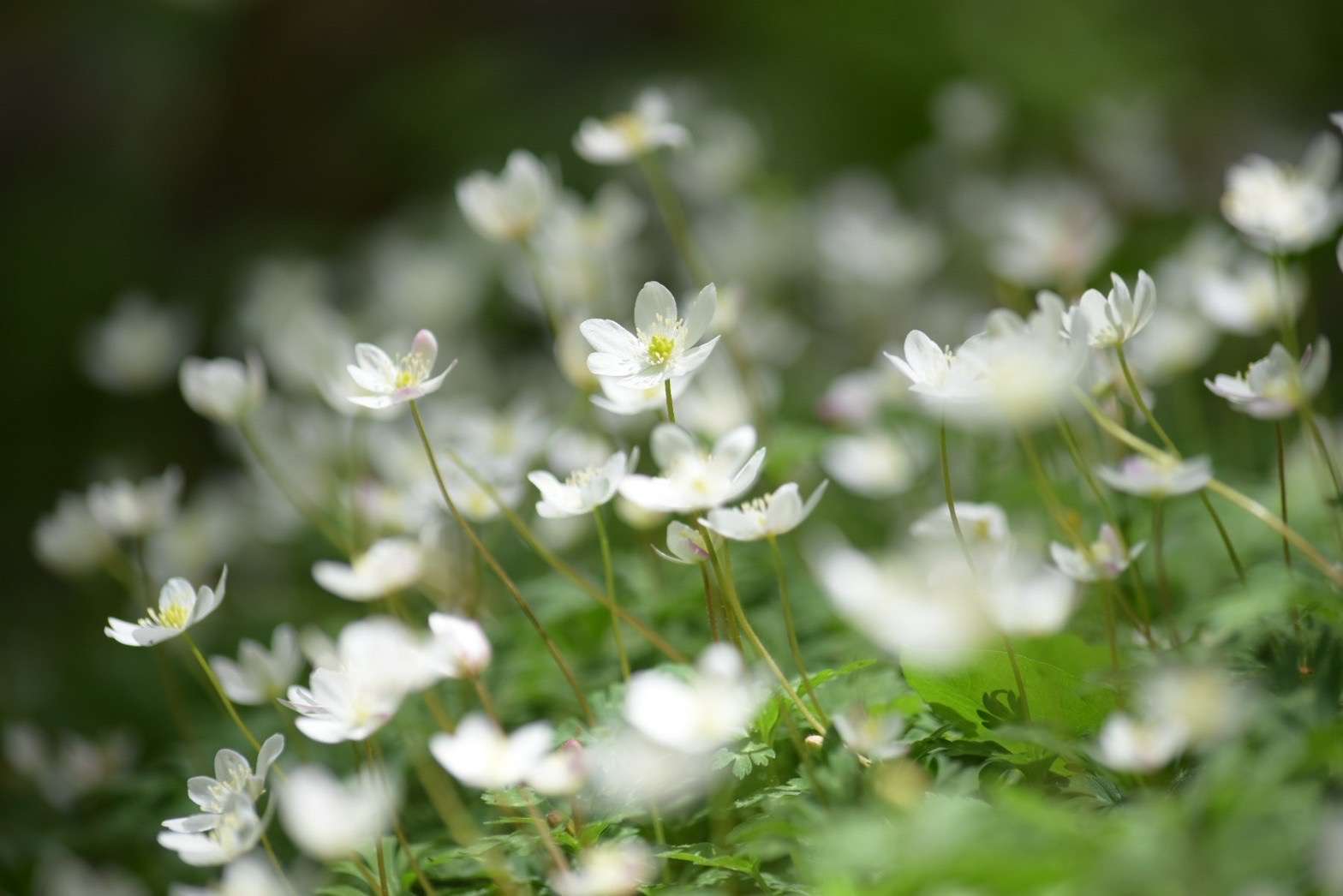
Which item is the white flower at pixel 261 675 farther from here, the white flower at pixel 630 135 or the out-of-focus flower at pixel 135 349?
the out-of-focus flower at pixel 135 349

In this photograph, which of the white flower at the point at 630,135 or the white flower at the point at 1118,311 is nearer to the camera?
the white flower at the point at 1118,311

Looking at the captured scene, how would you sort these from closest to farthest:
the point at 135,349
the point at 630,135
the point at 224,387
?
the point at 224,387 → the point at 630,135 → the point at 135,349

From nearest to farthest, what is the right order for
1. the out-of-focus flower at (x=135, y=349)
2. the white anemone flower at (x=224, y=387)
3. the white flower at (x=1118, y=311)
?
the white flower at (x=1118, y=311)
the white anemone flower at (x=224, y=387)
the out-of-focus flower at (x=135, y=349)

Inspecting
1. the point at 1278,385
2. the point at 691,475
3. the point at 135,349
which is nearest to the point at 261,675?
the point at 691,475

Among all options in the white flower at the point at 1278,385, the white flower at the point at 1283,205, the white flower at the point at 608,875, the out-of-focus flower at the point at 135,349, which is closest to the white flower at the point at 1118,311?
the white flower at the point at 1278,385

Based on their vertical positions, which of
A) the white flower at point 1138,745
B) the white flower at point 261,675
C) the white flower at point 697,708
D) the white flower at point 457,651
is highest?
the white flower at point 1138,745

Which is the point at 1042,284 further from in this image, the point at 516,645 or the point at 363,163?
the point at 363,163

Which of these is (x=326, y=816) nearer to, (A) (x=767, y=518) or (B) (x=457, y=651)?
(B) (x=457, y=651)
